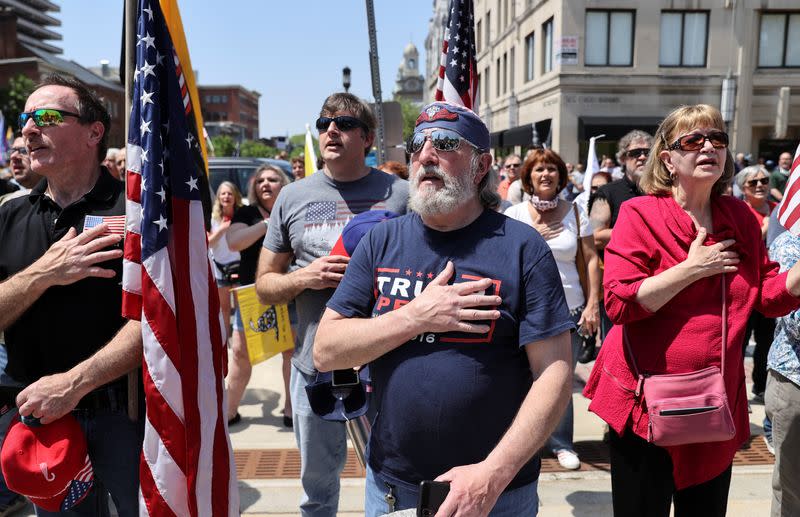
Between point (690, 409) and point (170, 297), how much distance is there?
2002mm

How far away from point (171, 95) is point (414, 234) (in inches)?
45.1

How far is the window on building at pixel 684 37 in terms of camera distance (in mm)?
26078

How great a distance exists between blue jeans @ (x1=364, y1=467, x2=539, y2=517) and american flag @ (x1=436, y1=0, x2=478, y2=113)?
270 centimetres

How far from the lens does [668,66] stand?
2647 cm

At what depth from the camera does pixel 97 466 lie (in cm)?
259

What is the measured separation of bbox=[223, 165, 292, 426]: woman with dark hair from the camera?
17.6ft

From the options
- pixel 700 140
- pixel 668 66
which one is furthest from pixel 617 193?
pixel 668 66

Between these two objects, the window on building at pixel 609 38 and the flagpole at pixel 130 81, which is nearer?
the flagpole at pixel 130 81

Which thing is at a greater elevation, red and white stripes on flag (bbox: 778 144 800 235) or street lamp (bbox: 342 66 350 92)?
street lamp (bbox: 342 66 350 92)

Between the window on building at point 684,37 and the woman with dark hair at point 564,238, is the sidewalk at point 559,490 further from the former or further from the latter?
the window on building at point 684,37

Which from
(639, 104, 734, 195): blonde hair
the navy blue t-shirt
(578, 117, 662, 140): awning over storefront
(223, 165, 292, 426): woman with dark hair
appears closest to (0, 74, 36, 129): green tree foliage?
(578, 117, 662, 140): awning over storefront

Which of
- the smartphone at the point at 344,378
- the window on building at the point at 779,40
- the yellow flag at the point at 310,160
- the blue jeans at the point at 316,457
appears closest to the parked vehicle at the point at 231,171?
the yellow flag at the point at 310,160

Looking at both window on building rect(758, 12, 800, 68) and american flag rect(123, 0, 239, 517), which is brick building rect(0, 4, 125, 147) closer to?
window on building rect(758, 12, 800, 68)

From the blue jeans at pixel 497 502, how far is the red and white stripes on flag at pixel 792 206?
1826mm
